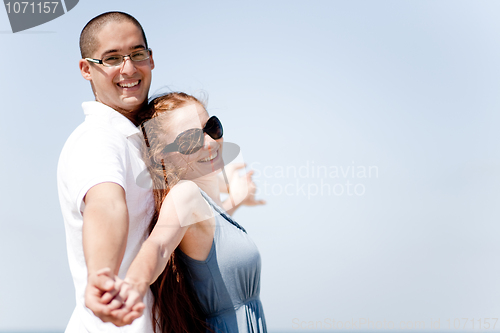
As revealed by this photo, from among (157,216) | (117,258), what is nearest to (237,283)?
(157,216)

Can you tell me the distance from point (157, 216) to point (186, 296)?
0.54m

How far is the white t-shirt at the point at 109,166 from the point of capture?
2.19 metres

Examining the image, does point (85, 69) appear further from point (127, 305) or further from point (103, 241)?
point (127, 305)

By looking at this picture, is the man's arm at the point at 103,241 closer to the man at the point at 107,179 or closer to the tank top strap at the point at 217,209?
the man at the point at 107,179

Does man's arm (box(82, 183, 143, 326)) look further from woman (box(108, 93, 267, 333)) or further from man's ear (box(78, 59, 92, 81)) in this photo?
man's ear (box(78, 59, 92, 81))

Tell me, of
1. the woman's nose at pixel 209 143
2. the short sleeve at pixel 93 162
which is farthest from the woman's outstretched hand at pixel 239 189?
the short sleeve at pixel 93 162

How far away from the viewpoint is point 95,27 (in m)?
2.82

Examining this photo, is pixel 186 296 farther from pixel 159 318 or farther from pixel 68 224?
pixel 68 224

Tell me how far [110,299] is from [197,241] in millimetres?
1058

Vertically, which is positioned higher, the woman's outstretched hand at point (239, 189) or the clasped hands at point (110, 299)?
the clasped hands at point (110, 299)

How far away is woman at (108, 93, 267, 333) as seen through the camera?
263 centimetres

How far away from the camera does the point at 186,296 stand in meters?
2.78

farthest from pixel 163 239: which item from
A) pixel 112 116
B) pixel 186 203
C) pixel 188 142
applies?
pixel 112 116

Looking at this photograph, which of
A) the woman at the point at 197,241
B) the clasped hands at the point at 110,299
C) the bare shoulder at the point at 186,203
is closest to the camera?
the clasped hands at the point at 110,299
